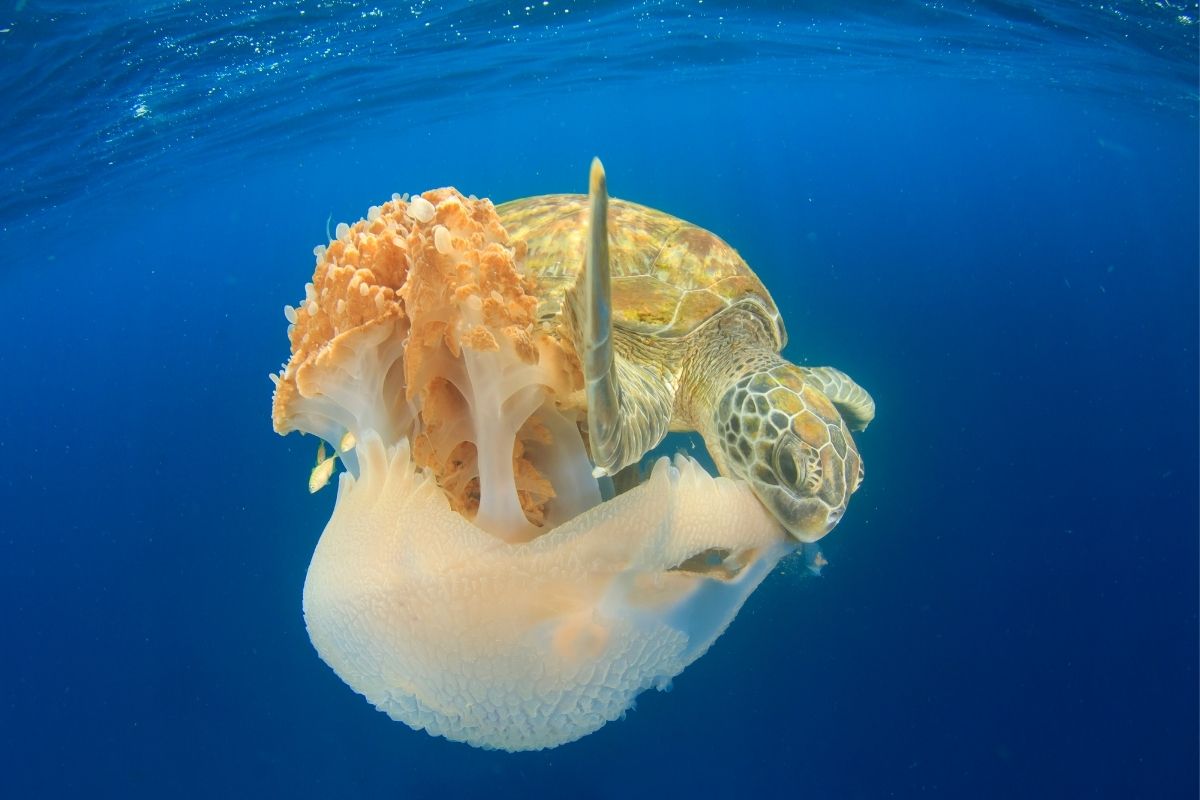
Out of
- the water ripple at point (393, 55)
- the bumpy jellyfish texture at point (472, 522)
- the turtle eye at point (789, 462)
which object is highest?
the bumpy jellyfish texture at point (472, 522)

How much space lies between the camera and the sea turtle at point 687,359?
1697 mm

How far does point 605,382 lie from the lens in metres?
1.52

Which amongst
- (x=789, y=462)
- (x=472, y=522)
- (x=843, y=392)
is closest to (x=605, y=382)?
(x=472, y=522)

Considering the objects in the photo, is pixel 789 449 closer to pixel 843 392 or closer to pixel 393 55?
pixel 843 392

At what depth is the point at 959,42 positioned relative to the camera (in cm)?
1387

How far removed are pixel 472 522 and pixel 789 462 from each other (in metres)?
1.08

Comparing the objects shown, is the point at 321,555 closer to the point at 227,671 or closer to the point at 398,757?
the point at 398,757

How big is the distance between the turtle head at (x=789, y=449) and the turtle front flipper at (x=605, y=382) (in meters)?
0.31

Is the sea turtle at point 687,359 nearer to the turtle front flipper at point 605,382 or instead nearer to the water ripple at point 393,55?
the turtle front flipper at point 605,382

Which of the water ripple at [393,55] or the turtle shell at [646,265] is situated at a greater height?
the turtle shell at [646,265]

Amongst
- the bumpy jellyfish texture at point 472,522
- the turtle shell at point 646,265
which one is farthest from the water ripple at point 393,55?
the bumpy jellyfish texture at point 472,522

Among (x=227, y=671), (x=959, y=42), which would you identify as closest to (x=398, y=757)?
(x=227, y=671)

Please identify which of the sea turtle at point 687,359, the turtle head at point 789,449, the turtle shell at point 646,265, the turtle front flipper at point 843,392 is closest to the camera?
the sea turtle at point 687,359

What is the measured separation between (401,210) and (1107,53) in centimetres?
1741
